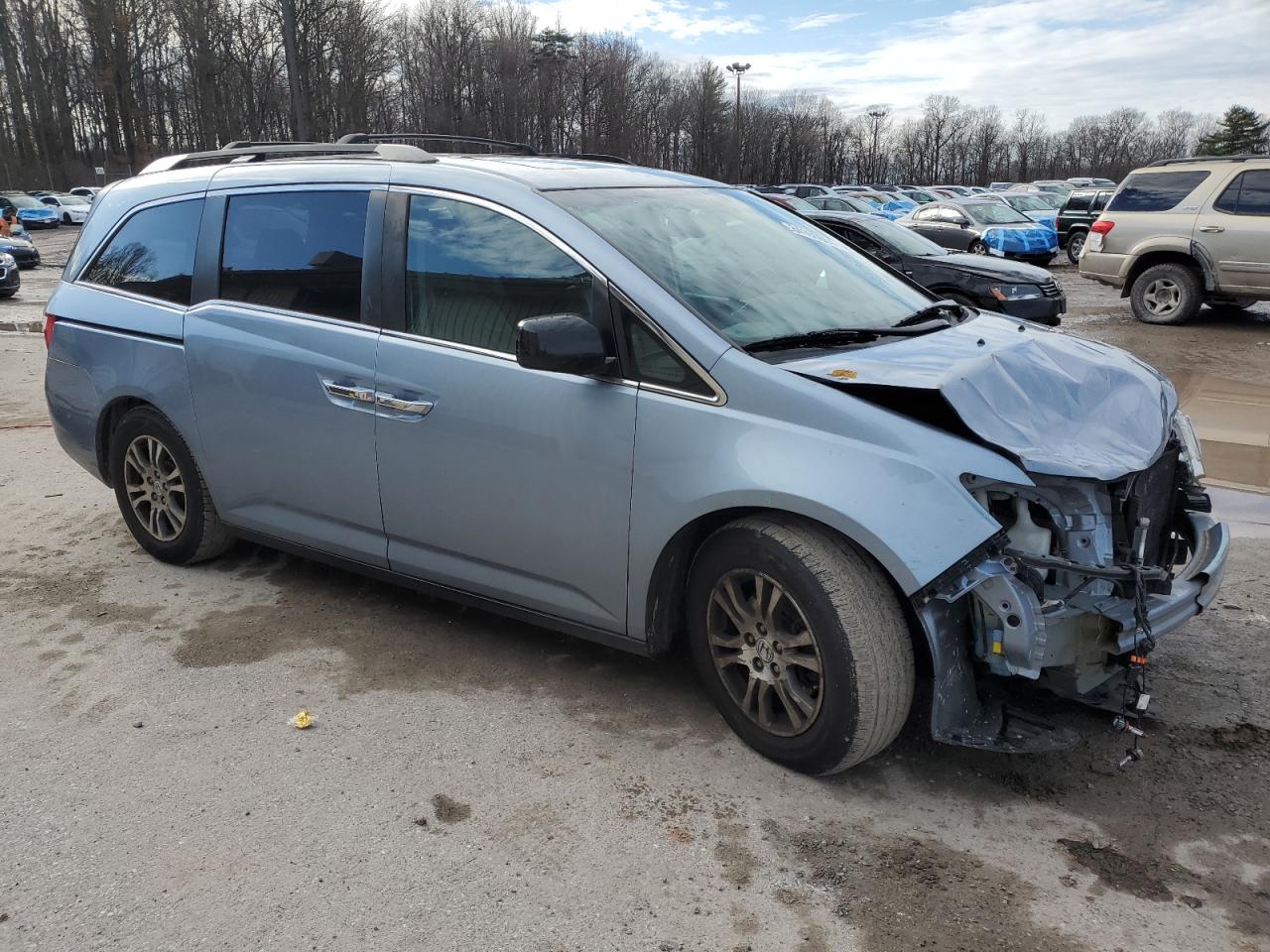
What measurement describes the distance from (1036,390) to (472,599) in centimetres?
206

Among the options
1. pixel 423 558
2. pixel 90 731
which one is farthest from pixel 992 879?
pixel 90 731

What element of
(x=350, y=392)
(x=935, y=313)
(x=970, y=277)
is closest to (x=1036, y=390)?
(x=935, y=313)

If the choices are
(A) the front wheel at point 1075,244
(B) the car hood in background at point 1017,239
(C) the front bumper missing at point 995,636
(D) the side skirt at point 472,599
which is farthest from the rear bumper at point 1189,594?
(A) the front wheel at point 1075,244

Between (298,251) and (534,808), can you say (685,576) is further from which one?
(298,251)

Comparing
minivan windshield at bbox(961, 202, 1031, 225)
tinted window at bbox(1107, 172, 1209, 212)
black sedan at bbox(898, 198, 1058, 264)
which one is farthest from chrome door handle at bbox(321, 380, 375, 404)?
minivan windshield at bbox(961, 202, 1031, 225)

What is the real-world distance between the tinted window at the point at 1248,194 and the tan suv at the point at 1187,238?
0.04 ft

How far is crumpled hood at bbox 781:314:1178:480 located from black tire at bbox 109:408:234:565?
2.94 m

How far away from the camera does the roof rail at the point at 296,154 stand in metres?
4.02

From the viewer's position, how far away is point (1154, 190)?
13.4 metres

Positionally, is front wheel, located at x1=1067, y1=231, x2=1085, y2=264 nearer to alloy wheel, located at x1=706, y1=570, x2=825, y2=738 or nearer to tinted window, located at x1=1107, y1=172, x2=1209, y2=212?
tinted window, located at x1=1107, y1=172, x2=1209, y2=212

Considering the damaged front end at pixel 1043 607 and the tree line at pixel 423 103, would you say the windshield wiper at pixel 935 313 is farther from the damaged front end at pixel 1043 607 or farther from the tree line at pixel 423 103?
the tree line at pixel 423 103

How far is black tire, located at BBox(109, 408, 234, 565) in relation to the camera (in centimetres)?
464

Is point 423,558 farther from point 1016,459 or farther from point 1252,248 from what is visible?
point 1252,248

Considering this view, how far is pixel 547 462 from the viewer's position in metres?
3.36
